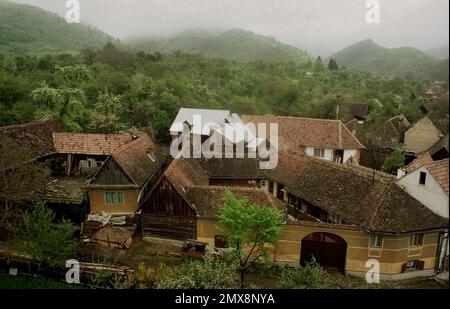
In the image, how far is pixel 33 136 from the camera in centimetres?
2723

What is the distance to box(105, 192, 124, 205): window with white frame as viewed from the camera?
Answer: 2300 cm

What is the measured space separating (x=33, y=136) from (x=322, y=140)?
903 inches

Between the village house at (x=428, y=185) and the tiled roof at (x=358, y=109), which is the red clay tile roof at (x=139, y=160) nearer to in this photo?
the village house at (x=428, y=185)

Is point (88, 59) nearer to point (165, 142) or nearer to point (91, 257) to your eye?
point (165, 142)

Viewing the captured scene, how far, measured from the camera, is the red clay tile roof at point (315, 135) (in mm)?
33719

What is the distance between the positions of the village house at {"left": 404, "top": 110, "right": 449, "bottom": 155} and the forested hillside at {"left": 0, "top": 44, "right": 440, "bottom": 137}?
9941 millimetres

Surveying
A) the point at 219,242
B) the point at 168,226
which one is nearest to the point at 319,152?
the point at 219,242

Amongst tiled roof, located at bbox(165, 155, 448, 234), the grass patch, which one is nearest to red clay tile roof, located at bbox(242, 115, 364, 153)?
tiled roof, located at bbox(165, 155, 448, 234)

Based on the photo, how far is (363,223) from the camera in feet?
58.7

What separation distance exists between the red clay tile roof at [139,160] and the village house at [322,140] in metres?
10.8

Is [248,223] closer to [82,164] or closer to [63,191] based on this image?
[63,191]

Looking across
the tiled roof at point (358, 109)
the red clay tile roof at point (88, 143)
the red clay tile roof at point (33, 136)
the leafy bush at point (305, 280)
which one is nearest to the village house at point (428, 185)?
the leafy bush at point (305, 280)
